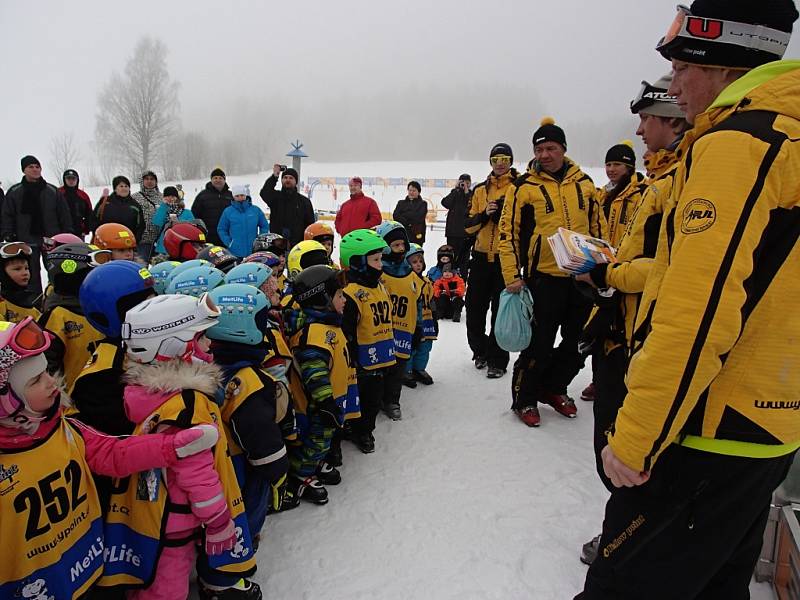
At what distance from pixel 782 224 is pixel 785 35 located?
64cm

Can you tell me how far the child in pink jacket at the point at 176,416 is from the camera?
2.00 metres

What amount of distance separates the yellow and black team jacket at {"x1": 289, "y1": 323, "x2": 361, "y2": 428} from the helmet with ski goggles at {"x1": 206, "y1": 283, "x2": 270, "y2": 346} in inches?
28.6

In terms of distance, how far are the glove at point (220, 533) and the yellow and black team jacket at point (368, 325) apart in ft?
6.26

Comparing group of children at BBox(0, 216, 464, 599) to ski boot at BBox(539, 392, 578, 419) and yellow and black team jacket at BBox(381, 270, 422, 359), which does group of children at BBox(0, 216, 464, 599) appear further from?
ski boot at BBox(539, 392, 578, 419)

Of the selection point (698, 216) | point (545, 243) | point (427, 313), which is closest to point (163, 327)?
point (698, 216)

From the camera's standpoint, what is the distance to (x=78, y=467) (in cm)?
179

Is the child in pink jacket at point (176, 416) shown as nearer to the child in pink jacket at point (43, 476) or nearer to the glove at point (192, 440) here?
the glove at point (192, 440)

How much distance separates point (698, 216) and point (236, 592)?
7.82 ft

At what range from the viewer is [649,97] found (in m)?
2.65

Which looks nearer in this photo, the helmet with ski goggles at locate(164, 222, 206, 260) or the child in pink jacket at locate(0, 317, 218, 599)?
the child in pink jacket at locate(0, 317, 218, 599)

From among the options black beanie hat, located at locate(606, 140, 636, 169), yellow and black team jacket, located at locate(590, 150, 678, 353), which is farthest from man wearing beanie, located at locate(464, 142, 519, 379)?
yellow and black team jacket, located at locate(590, 150, 678, 353)

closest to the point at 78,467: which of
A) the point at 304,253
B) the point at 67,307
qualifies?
the point at 67,307

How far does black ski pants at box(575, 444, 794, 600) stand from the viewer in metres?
1.38

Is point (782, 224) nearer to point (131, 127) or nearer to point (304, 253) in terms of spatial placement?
point (304, 253)
